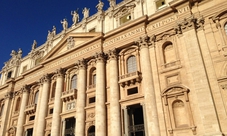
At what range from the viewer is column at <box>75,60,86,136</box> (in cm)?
2147

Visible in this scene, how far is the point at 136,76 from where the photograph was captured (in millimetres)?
20062

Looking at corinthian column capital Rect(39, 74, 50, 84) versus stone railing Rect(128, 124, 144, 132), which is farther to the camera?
corinthian column capital Rect(39, 74, 50, 84)

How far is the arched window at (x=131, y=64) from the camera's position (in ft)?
72.1

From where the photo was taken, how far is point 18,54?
127 feet

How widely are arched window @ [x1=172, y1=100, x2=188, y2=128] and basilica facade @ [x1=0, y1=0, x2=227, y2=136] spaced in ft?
0.26

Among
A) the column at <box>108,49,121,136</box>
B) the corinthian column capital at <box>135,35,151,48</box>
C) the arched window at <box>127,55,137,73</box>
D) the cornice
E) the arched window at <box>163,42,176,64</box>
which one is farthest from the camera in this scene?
the arched window at <box>127,55,137,73</box>

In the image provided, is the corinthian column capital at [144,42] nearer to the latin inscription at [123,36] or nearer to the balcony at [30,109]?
the latin inscription at [123,36]

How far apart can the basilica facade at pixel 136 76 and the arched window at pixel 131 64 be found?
115 millimetres

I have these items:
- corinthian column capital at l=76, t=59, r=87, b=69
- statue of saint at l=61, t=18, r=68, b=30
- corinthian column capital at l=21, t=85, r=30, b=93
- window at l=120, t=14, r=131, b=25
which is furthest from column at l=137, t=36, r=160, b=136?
corinthian column capital at l=21, t=85, r=30, b=93

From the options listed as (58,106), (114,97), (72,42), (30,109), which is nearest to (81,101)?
(58,106)

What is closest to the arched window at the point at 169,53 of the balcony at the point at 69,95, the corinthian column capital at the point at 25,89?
the balcony at the point at 69,95

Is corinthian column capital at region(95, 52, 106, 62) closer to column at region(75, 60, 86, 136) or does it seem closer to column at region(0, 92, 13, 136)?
column at region(75, 60, 86, 136)

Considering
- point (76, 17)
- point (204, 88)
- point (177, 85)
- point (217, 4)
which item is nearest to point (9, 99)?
point (76, 17)

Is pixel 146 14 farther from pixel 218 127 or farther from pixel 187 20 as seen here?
pixel 218 127
